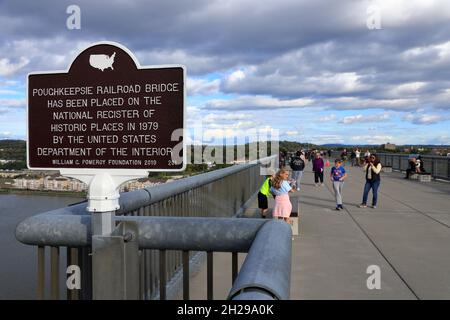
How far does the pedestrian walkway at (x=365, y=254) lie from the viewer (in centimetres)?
606

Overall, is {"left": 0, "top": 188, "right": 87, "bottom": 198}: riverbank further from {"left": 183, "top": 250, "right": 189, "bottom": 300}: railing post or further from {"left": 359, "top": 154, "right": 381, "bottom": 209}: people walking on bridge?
{"left": 359, "top": 154, "right": 381, "bottom": 209}: people walking on bridge

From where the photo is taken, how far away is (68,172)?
281 centimetres

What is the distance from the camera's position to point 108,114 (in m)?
2.79

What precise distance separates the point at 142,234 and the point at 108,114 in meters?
0.79

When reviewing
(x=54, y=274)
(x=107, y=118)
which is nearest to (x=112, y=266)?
(x=54, y=274)

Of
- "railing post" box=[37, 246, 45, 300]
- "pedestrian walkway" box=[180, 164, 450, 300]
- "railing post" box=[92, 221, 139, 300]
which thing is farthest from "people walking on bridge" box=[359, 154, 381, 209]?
"railing post" box=[92, 221, 139, 300]

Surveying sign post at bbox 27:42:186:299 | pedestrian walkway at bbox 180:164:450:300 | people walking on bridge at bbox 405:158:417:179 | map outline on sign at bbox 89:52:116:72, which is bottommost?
pedestrian walkway at bbox 180:164:450:300

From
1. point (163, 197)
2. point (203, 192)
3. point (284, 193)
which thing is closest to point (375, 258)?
point (284, 193)

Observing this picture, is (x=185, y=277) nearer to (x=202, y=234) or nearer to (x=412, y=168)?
(x=202, y=234)

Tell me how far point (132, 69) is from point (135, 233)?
102 centimetres

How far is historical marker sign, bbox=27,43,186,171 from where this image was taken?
270 centimetres

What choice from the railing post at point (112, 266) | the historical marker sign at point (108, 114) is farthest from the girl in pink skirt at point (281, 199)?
the railing post at point (112, 266)

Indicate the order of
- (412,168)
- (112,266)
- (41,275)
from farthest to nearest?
(412,168), (41,275), (112,266)

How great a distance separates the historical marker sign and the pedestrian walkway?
3420mm
